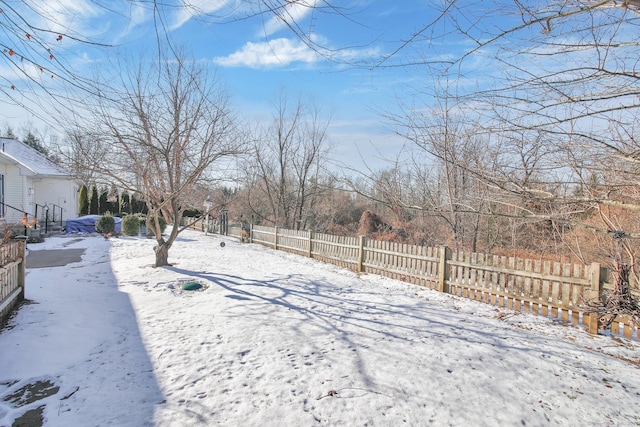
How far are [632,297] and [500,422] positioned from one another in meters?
3.48

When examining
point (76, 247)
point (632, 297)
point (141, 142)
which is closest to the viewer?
point (632, 297)

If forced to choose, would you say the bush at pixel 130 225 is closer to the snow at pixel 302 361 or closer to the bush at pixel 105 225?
the bush at pixel 105 225

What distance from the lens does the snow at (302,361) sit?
2848 millimetres

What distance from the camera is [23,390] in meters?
3.14

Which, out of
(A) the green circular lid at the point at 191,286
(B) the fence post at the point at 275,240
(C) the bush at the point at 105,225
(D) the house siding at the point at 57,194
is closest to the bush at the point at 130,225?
(C) the bush at the point at 105,225

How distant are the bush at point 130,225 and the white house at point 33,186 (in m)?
3.16

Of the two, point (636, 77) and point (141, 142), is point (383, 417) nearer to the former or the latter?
point (636, 77)

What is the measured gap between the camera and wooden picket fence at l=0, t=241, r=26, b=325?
4.68 metres

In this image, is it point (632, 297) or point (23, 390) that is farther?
point (632, 297)

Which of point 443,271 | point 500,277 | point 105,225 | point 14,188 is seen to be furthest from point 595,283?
point 14,188

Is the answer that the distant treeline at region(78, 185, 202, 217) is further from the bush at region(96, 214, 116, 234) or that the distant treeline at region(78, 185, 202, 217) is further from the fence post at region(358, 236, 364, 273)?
the fence post at region(358, 236, 364, 273)

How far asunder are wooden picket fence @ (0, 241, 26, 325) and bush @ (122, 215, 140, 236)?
11966mm

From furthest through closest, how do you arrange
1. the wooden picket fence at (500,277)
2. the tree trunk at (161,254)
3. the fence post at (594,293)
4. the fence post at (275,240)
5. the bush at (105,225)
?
the bush at (105,225)
the fence post at (275,240)
the tree trunk at (161,254)
the wooden picket fence at (500,277)
the fence post at (594,293)

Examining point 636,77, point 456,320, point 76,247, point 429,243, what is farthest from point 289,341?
point 76,247
